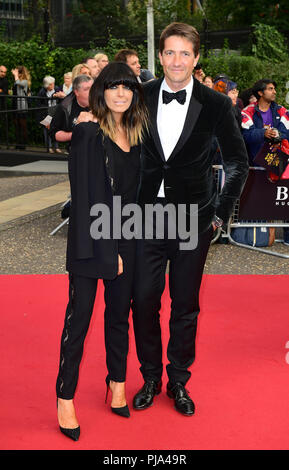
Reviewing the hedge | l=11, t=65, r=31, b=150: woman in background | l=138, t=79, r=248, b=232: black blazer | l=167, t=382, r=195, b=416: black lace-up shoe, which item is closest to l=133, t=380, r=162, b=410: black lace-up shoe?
l=167, t=382, r=195, b=416: black lace-up shoe

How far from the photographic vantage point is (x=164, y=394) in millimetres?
4180

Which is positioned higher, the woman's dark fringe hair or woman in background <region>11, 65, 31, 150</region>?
the woman's dark fringe hair

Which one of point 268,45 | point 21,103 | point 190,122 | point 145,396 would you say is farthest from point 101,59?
point 268,45

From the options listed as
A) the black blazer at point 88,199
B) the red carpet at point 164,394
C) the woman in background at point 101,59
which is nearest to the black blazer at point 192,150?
the black blazer at point 88,199

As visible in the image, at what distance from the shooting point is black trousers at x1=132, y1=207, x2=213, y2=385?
12.5ft

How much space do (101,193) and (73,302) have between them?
588mm

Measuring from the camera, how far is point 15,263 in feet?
24.4

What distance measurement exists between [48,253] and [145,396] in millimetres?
4080

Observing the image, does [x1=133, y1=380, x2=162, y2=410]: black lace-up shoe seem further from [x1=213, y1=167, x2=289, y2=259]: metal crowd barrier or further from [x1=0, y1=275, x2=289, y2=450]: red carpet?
[x1=213, y1=167, x2=289, y2=259]: metal crowd barrier

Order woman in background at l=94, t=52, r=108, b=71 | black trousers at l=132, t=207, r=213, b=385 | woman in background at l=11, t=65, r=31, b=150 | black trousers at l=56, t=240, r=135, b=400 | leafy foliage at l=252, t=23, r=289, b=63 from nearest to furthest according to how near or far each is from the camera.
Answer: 1. black trousers at l=56, t=240, r=135, b=400
2. black trousers at l=132, t=207, r=213, b=385
3. woman in background at l=94, t=52, r=108, b=71
4. woman in background at l=11, t=65, r=31, b=150
5. leafy foliage at l=252, t=23, r=289, b=63

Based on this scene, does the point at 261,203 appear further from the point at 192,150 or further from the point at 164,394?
the point at 192,150

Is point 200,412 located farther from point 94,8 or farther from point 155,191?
point 94,8

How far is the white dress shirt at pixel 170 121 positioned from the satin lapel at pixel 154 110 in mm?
22

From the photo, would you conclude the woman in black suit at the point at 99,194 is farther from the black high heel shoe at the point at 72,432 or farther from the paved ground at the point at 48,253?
the paved ground at the point at 48,253
